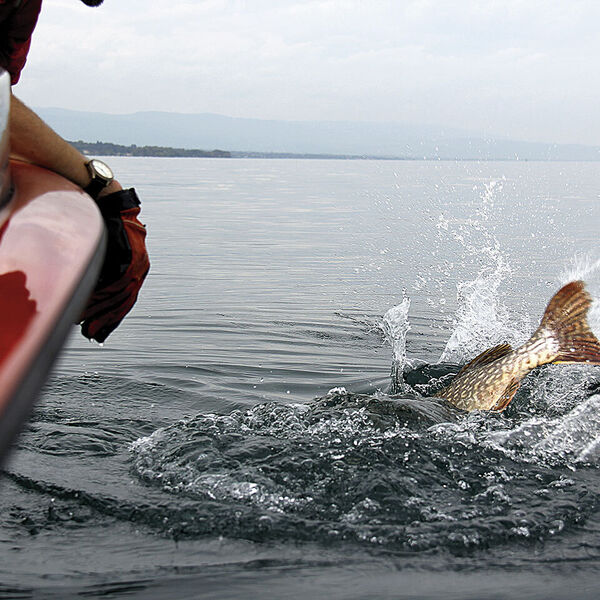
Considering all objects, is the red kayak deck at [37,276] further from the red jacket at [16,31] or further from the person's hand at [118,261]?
the red jacket at [16,31]

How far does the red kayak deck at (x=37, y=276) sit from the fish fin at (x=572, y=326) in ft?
13.4

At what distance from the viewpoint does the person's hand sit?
2.26 metres

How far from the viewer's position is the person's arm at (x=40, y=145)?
6.70ft

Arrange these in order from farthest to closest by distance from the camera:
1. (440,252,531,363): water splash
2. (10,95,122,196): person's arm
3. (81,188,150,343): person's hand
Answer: (440,252,531,363): water splash < (81,188,150,343): person's hand < (10,95,122,196): person's arm

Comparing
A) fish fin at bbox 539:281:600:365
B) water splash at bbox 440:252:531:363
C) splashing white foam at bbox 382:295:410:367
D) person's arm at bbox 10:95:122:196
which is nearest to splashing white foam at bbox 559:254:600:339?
water splash at bbox 440:252:531:363

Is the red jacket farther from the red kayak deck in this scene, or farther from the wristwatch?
the red kayak deck

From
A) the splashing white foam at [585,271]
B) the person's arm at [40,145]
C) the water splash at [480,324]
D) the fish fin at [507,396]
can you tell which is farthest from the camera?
the splashing white foam at [585,271]

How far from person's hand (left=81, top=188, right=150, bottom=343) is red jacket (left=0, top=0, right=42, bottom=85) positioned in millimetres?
474

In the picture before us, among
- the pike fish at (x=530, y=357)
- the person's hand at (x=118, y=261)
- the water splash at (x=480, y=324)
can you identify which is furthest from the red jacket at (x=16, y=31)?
the water splash at (x=480, y=324)

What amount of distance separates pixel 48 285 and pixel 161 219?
20205 mm

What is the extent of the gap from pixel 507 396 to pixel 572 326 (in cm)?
84

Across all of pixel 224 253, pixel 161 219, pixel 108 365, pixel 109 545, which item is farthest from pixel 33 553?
pixel 161 219

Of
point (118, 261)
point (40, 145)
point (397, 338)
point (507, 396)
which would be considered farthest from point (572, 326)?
point (40, 145)

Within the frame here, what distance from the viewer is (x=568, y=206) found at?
1106 inches
